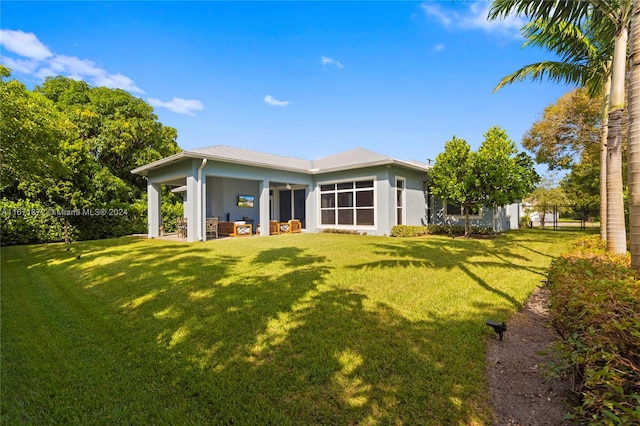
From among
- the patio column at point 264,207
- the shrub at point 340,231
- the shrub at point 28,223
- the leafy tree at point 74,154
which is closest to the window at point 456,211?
the shrub at point 340,231

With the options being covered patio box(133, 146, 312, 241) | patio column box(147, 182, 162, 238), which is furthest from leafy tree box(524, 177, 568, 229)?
patio column box(147, 182, 162, 238)

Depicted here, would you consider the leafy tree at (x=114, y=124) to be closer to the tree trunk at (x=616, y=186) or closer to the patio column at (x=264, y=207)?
the patio column at (x=264, y=207)

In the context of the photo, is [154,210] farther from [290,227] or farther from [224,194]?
[290,227]

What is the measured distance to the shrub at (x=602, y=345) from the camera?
1529 millimetres

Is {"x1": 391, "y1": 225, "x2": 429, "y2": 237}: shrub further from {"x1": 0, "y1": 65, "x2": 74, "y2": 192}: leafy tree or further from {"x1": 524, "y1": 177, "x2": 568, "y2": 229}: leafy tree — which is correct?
{"x1": 524, "y1": 177, "x2": 568, "y2": 229}: leafy tree

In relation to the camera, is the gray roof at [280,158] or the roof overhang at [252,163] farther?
the gray roof at [280,158]

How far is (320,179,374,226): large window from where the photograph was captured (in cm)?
1491

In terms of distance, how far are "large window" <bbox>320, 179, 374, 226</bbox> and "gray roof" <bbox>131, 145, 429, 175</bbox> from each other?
1120 millimetres

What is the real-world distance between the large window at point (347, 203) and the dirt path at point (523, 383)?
1136 centimetres

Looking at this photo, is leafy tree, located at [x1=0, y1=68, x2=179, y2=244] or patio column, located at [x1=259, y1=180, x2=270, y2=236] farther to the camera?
patio column, located at [x1=259, y1=180, x2=270, y2=236]

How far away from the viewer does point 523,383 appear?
2.48 metres

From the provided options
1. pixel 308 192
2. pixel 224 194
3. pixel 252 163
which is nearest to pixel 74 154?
pixel 224 194

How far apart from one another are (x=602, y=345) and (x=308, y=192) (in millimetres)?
15434

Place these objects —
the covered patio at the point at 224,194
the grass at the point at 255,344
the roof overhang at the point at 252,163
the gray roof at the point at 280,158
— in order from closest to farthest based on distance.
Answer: the grass at the point at 255,344 → the roof overhang at the point at 252,163 → the covered patio at the point at 224,194 → the gray roof at the point at 280,158
